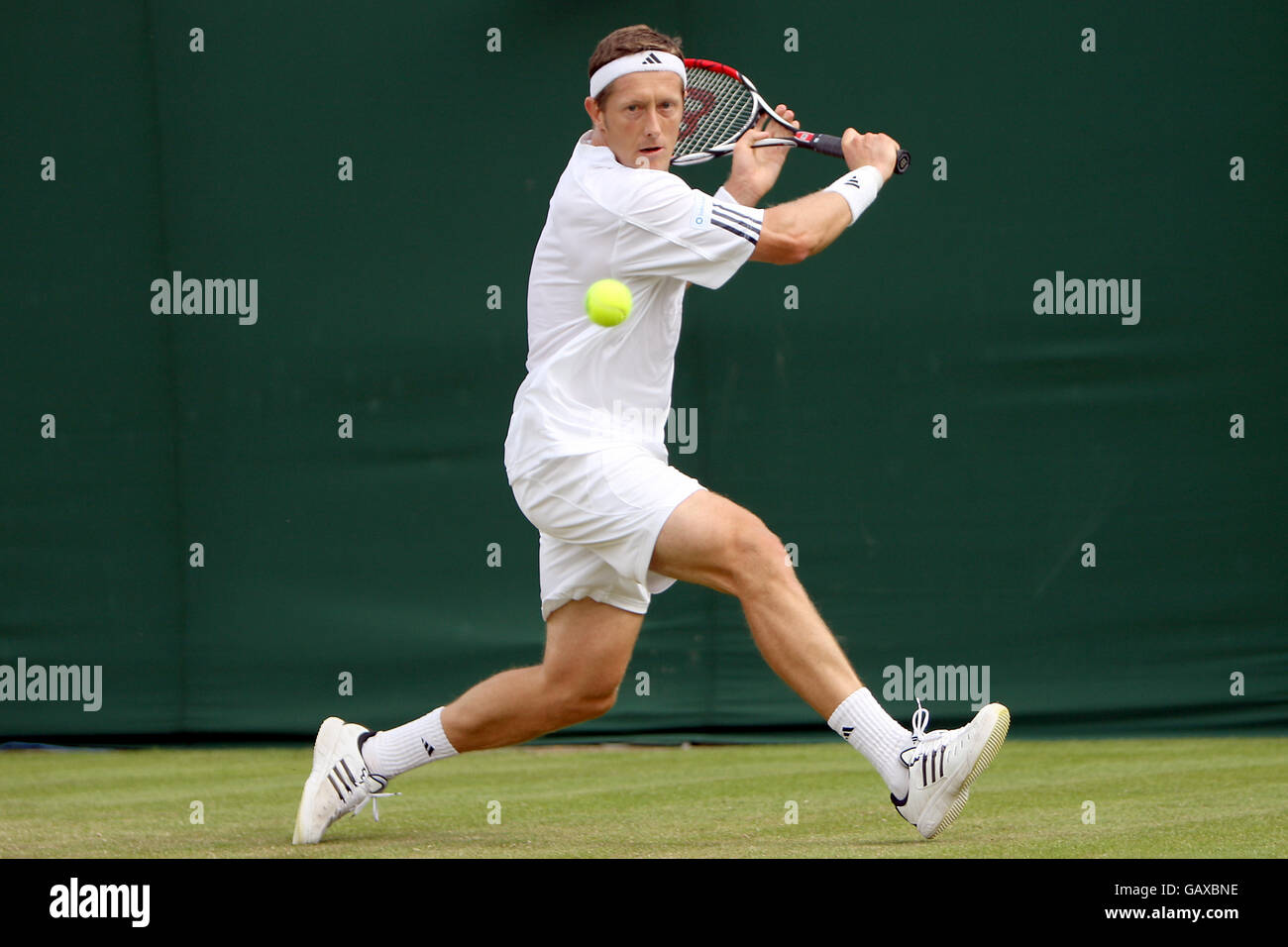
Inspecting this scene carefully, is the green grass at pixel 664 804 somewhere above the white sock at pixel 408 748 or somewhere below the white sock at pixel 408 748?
below

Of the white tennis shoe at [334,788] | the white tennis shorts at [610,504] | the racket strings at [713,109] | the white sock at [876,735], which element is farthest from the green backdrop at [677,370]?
the white sock at [876,735]

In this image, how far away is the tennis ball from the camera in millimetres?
3191

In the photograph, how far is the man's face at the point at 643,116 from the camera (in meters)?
3.28

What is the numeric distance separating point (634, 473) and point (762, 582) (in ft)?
1.09

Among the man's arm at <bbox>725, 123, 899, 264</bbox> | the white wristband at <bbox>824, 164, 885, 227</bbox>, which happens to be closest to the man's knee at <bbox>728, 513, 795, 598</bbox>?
the man's arm at <bbox>725, 123, 899, 264</bbox>

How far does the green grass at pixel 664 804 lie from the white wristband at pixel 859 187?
1.31 meters

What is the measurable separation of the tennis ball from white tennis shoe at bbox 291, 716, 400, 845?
1.16 m

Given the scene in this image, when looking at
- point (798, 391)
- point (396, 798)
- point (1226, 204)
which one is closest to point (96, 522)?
point (396, 798)
